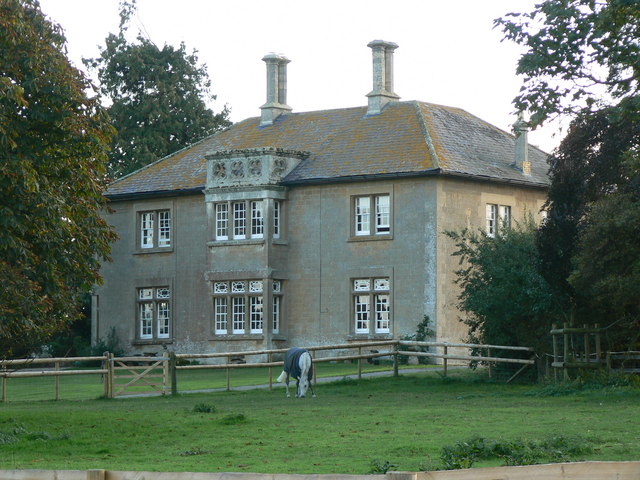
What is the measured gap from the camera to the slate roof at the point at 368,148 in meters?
47.8

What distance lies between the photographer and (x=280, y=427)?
73.9ft

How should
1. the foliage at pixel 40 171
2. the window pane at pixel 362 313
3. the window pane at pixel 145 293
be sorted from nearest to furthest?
the foliage at pixel 40 171, the window pane at pixel 362 313, the window pane at pixel 145 293

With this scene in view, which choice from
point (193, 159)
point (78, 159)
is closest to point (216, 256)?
point (193, 159)

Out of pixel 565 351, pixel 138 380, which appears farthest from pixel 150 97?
pixel 565 351

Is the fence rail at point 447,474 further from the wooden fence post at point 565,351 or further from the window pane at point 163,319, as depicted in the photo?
the window pane at point 163,319

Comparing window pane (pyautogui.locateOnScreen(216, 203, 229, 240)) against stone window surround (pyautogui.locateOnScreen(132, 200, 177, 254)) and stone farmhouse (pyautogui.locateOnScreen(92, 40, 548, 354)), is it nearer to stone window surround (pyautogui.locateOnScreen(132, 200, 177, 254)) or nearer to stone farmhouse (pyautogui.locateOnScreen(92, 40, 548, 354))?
stone farmhouse (pyautogui.locateOnScreen(92, 40, 548, 354))

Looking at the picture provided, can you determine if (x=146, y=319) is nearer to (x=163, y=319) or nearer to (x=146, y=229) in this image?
(x=163, y=319)

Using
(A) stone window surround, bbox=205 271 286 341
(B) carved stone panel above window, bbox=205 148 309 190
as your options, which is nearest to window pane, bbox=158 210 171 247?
(A) stone window surround, bbox=205 271 286 341

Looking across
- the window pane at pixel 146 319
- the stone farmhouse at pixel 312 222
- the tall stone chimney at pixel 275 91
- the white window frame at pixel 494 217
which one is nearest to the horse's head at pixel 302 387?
the stone farmhouse at pixel 312 222

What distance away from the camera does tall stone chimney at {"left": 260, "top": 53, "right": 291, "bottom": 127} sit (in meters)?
54.5

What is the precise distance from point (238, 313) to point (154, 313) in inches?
182

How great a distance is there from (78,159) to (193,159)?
31.5 metres

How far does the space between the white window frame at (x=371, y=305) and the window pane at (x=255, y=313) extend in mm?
3980

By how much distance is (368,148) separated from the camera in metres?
49.4
